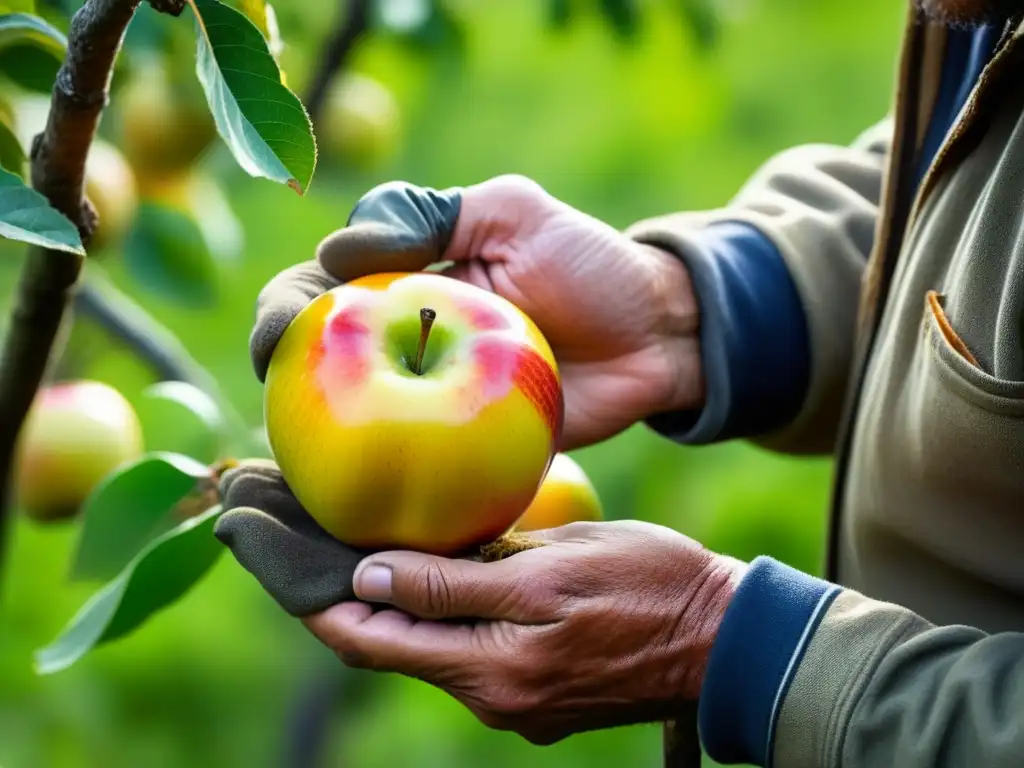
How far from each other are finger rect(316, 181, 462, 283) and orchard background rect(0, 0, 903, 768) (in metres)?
0.44

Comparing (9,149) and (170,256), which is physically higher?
(9,149)

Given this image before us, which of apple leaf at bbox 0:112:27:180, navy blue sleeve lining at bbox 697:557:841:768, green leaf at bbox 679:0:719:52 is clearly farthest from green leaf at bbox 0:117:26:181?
green leaf at bbox 679:0:719:52

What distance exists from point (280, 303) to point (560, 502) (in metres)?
0.23

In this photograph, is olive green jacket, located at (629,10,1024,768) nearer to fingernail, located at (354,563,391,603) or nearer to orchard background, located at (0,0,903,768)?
fingernail, located at (354,563,391,603)

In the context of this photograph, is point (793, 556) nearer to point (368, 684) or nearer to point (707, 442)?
point (368, 684)

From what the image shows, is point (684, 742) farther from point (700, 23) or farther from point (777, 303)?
point (700, 23)

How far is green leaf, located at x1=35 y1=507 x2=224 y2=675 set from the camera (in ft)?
2.52

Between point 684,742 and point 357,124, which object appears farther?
point 357,124

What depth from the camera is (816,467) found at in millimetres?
2318

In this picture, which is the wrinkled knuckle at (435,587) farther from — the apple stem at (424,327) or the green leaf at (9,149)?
the green leaf at (9,149)

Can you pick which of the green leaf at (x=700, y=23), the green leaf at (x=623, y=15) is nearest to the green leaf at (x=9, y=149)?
the green leaf at (x=623, y=15)

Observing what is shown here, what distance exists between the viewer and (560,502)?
2.73 feet

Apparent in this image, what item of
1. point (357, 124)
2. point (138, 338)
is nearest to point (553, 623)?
point (138, 338)

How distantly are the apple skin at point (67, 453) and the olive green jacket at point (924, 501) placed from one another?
689 mm
